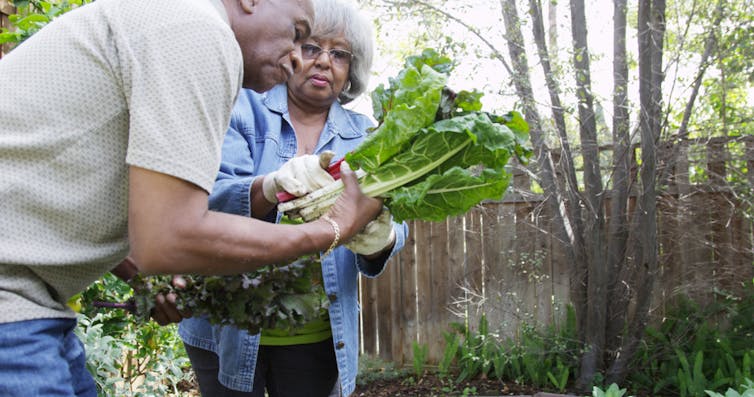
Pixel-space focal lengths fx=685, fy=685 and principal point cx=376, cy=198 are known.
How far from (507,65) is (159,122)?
5169mm

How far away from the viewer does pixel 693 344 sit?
5.95m

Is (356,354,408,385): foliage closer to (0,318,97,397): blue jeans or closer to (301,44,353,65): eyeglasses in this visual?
(301,44,353,65): eyeglasses

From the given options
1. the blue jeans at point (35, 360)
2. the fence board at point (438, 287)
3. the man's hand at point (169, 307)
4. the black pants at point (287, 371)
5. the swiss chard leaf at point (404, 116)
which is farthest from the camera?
the fence board at point (438, 287)

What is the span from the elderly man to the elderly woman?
3.17 ft

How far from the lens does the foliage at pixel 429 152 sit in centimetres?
205

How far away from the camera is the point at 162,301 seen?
2371mm

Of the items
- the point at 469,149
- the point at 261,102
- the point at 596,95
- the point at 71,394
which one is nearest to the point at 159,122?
the point at 71,394

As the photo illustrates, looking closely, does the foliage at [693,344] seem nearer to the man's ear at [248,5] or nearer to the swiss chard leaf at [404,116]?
the swiss chard leaf at [404,116]

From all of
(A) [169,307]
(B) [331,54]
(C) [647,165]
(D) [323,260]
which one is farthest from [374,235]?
(C) [647,165]

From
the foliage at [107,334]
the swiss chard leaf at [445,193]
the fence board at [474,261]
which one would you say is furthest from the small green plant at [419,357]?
the swiss chard leaf at [445,193]

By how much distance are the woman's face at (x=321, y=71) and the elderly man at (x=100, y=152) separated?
1401 mm

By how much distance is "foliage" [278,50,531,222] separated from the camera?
2.05m

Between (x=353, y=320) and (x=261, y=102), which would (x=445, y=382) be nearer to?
(x=353, y=320)

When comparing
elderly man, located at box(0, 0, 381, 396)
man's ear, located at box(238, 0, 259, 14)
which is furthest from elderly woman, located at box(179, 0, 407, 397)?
elderly man, located at box(0, 0, 381, 396)
